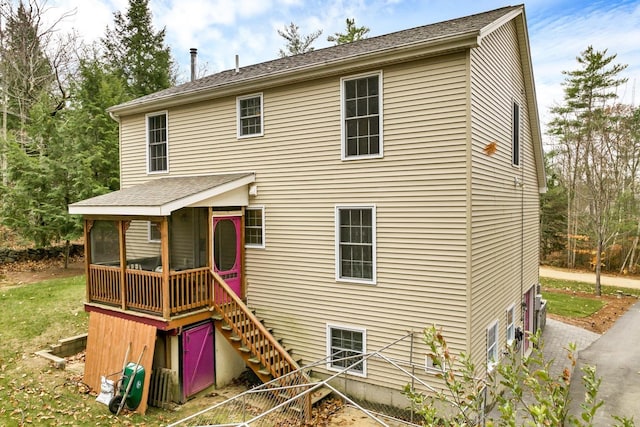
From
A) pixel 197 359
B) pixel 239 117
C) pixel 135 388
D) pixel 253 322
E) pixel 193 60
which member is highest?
pixel 193 60

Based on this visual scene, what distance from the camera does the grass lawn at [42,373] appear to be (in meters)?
8.40

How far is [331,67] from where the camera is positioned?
927 centimetres

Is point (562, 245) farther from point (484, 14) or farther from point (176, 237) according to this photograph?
point (176, 237)

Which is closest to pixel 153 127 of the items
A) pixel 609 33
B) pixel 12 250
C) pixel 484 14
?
pixel 484 14

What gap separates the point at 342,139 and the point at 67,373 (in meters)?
9.18

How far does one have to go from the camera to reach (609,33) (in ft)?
85.1

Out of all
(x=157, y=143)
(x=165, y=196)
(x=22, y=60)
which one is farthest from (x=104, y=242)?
(x=22, y=60)

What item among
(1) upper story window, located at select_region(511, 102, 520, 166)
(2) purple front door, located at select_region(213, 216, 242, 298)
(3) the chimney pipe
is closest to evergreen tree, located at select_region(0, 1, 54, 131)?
(3) the chimney pipe

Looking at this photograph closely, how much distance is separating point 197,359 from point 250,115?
644 cm

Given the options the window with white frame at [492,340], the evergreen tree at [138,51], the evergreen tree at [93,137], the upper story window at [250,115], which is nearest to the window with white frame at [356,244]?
the window with white frame at [492,340]

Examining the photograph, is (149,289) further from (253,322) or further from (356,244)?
(356,244)

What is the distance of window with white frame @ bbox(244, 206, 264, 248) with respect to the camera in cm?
1090

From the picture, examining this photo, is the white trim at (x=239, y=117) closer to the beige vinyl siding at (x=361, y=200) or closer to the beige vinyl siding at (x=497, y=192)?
the beige vinyl siding at (x=361, y=200)

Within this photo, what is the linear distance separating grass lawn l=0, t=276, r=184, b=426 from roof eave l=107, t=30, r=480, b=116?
7.54 meters
